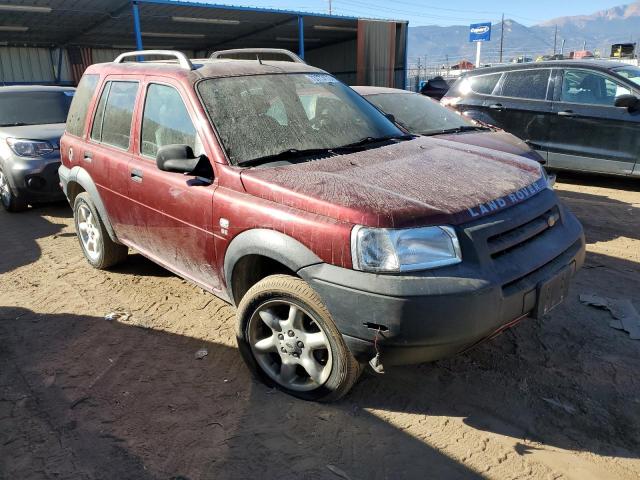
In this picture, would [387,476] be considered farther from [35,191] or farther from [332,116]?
[35,191]

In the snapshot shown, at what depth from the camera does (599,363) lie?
3186 mm

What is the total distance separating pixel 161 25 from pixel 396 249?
18360 mm

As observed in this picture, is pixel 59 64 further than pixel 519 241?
Yes

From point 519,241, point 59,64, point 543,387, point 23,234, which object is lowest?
point 23,234

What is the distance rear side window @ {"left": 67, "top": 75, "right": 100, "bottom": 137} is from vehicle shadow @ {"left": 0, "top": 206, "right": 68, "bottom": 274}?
157 cm

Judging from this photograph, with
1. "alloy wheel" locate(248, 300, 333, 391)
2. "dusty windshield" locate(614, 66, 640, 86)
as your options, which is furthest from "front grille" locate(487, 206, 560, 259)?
"dusty windshield" locate(614, 66, 640, 86)

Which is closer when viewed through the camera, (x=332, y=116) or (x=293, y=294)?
(x=293, y=294)

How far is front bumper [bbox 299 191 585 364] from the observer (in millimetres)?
2316

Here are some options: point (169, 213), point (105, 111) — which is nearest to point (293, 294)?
point (169, 213)

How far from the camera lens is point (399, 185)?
8.95 feet

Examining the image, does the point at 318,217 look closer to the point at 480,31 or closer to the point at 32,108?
the point at 32,108

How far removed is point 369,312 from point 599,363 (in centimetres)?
177

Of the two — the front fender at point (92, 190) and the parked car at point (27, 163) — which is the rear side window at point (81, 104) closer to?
the front fender at point (92, 190)

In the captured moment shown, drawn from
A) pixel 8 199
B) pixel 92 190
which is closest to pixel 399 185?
pixel 92 190
